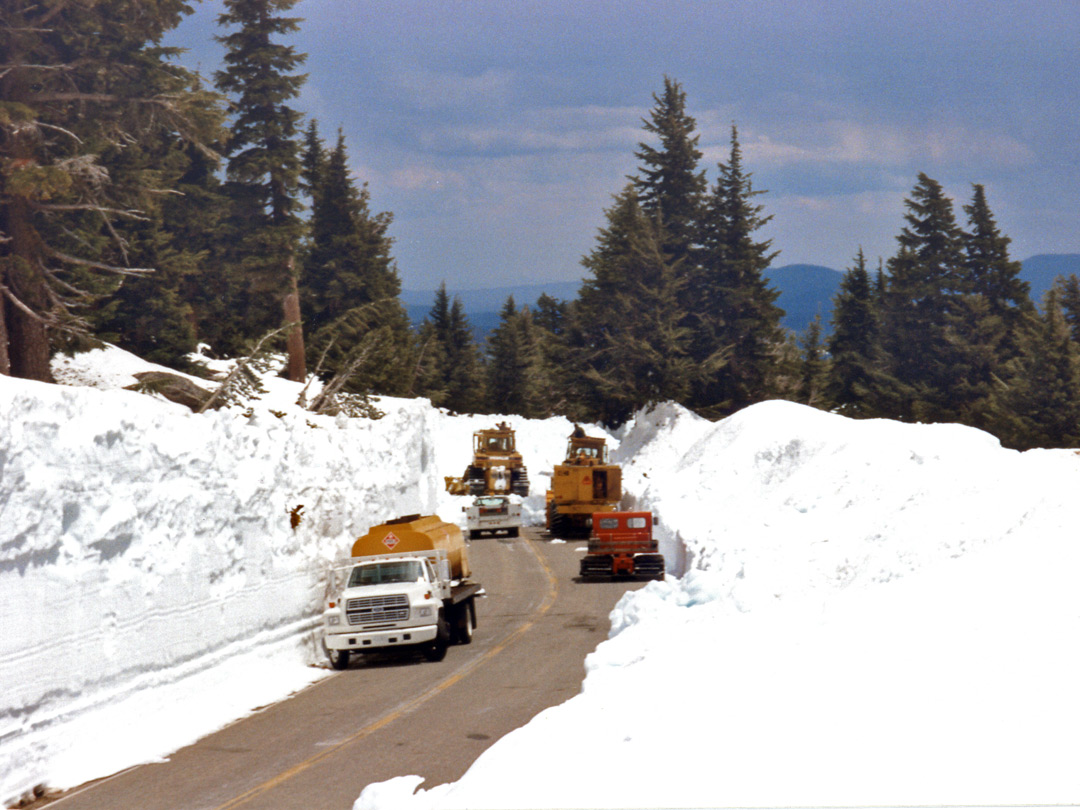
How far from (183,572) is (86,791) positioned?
13.3ft

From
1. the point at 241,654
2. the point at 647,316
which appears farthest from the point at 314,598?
the point at 647,316

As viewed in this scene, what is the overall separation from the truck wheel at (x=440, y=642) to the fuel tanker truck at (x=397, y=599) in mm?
19

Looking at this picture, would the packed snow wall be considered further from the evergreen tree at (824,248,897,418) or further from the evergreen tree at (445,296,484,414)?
the evergreen tree at (445,296,484,414)

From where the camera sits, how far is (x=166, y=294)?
3678cm

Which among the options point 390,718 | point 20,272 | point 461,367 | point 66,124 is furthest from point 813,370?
point 390,718

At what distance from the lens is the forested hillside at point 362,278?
2556 cm

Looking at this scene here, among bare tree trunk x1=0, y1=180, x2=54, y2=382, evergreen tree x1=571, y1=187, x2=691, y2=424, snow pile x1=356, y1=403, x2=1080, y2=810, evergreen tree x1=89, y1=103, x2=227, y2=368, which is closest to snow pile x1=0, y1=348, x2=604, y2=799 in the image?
snow pile x1=356, y1=403, x2=1080, y2=810

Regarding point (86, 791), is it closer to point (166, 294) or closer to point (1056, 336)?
point (166, 294)

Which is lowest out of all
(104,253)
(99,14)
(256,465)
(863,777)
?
(863,777)

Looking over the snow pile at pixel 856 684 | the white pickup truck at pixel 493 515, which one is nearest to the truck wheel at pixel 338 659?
the snow pile at pixel 856 684

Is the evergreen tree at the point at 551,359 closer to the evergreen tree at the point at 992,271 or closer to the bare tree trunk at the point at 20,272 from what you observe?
the evergreen tree at the point at 992,271

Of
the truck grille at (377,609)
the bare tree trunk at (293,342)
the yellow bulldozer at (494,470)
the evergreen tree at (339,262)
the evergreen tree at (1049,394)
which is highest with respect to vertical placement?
the evergreen tree at (339,262)

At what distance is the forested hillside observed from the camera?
2556cm

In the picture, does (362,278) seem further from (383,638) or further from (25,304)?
(383,638)
